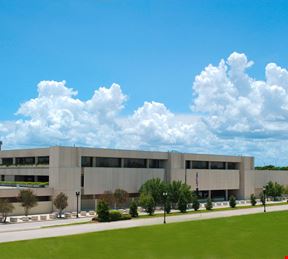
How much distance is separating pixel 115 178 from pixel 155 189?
305 inches

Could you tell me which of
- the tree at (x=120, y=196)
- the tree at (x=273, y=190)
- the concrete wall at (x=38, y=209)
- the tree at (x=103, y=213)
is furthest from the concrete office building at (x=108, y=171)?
the tree at (x=103, y=213)

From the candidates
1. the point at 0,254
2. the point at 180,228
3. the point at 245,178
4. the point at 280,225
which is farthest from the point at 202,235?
the point at 245,178

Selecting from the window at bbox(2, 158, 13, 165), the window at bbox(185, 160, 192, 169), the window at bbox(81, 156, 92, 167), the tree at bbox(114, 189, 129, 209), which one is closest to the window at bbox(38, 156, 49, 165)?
the window at bbox(81, 156, 92, 167)

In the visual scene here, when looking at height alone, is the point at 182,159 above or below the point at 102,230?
above

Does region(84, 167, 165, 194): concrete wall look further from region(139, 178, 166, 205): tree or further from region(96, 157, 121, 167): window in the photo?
region(139, 178, 166, 205): tree

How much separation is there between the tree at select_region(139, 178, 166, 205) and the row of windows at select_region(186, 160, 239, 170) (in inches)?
780

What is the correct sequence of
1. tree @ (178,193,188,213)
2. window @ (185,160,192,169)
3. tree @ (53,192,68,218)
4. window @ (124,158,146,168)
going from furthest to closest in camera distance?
window @ (185,160,192,169), window @ (124,158,146,168), tree @ (178,193,188,213), tree @ (53,192,68,218)

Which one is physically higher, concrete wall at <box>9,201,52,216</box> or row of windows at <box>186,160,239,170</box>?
row of windows at <box>186,160,239,170</box>

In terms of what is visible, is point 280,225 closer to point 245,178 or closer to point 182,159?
point 182,159

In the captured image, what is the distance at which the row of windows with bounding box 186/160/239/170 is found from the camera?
9531 cm

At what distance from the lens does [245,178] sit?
4195 inches

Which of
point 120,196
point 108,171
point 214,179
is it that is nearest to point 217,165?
point 214,179

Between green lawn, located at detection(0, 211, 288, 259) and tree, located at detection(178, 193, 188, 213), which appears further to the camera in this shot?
tree, located at detection(178, 193, 188, 213)

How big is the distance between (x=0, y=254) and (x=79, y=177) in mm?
41046
